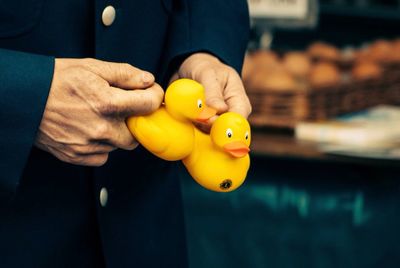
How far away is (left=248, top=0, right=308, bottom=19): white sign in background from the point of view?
6.68 feet

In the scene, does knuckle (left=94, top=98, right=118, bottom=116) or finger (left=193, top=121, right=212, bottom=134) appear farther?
finger (left=193, top=121, right=212, bottom=134)

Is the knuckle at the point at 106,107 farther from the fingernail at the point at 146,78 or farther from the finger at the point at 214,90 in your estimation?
the finger at the point at 214,90

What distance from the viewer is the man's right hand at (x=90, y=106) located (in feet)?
2.23

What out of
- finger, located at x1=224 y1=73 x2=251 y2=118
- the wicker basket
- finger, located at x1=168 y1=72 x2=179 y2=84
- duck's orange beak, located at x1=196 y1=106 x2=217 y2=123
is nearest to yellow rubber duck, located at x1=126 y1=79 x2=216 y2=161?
duck's orange beak, located at x1=196 y1=106 x2=217 y2=123

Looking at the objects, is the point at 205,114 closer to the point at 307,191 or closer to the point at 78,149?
the point at 78,149

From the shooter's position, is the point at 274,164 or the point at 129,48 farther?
the point at 274,164

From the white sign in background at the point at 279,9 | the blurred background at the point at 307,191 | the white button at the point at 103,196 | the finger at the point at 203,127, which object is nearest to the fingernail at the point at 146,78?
the finger at the point at 203,127

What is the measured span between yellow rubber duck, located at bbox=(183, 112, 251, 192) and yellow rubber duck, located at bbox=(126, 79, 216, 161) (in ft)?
0.08

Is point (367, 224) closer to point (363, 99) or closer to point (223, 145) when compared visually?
point (363, 99)

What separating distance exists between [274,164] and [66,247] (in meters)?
0.79

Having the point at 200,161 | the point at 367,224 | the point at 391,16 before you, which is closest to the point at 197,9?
the point at 200,161

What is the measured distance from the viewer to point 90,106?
682mm

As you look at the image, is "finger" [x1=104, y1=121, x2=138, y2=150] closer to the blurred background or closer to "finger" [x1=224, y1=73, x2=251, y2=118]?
"finger" [x1=224, y1=73, x2=251, y2=118]

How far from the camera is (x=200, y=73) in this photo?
35.1 inches
